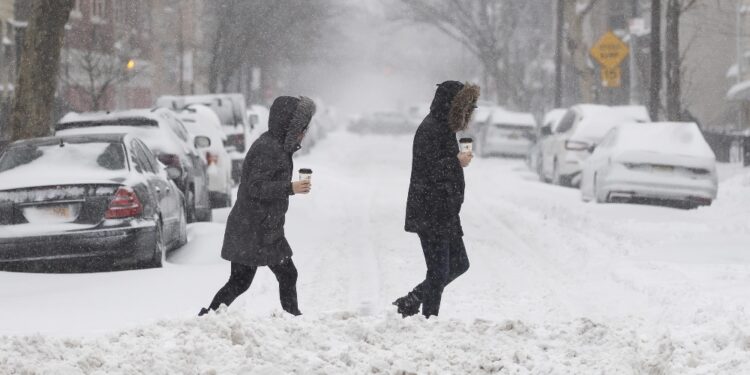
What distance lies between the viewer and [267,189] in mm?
7574

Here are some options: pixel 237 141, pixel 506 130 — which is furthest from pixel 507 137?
pixel 237 141

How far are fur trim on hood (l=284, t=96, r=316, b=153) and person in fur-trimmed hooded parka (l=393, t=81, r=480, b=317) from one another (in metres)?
0.69

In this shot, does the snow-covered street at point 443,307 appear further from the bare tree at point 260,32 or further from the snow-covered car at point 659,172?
the bare tree at point 260,32

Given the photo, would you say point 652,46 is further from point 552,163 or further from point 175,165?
point 175,165

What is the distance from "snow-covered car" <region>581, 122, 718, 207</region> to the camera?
19047 mm

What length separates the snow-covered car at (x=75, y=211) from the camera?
36.1 ft

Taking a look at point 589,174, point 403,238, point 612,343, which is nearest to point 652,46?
point 589,174

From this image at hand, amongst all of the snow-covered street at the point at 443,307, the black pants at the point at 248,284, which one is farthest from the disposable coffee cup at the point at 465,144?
the black pants at the point at 248,284

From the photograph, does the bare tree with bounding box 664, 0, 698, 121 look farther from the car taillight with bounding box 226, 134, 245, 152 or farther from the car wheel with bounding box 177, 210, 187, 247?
the car wheel with bounding box 177, 210, 187, 247

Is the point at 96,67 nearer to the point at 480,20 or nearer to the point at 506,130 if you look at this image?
the point at 506,130

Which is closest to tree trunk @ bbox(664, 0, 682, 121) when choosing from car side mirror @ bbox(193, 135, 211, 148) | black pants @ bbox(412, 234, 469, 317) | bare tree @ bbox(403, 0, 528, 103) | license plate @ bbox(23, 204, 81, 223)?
car side mirror @ bbox(193, 135, 211, 148)

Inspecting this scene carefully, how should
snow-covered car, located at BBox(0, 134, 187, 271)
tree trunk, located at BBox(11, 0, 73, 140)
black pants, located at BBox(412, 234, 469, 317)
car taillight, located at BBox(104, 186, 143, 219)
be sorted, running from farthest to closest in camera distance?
1. tree trunk, located at BBox(11, 0, 73, 140)
2. car taillight, located at BBox(104, 186, 143, 219)
3. snow-covered car, located at BBox(0, 134, 187, 271)
4. black pants, located at BBox(412, 234, 469, 317)

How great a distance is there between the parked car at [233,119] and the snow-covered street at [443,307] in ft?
15.9

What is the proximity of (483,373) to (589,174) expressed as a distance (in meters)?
14.4
